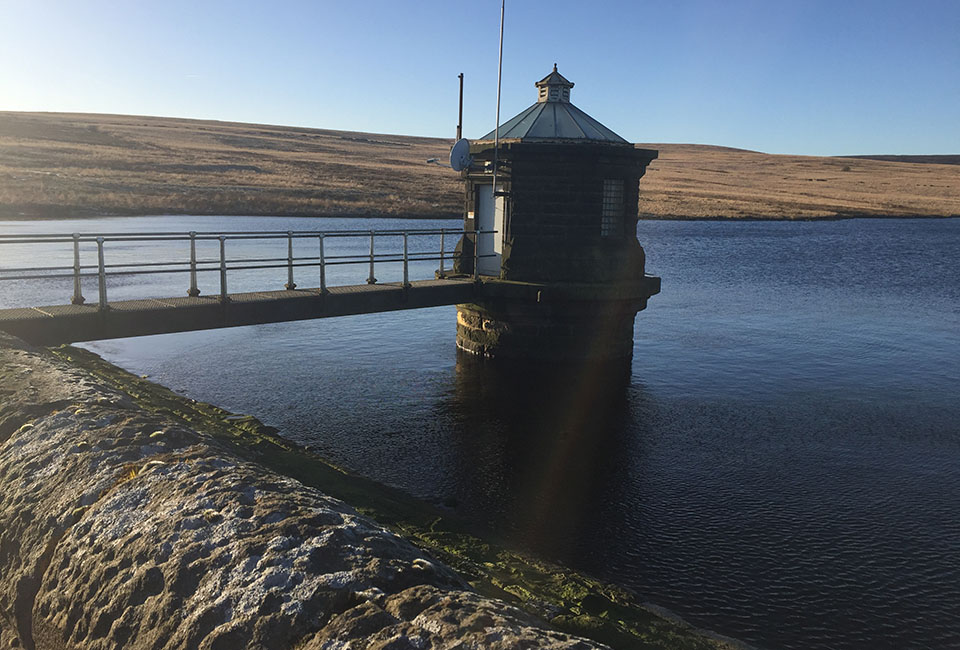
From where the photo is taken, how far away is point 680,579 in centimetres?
896

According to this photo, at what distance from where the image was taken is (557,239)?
17.7 m

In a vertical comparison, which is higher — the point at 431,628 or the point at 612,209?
the point at 612,209

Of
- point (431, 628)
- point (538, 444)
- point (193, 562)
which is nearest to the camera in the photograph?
point (431, 628)

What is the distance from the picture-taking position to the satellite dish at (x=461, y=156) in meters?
18.3

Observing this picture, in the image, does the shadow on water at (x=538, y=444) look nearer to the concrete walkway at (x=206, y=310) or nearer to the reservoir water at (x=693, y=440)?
the reservoir water at (x=693, y=440)

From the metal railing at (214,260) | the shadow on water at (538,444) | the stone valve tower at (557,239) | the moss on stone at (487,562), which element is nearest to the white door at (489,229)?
the stone valve tower at (557,239)

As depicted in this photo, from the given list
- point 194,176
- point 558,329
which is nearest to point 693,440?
point 558,329

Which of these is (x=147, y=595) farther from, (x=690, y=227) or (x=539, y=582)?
(x=690, y=227)

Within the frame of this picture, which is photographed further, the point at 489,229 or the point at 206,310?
the point at 489,229

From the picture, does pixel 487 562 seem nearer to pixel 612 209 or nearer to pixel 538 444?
pixel 538 444

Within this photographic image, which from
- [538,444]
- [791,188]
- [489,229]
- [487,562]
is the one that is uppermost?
[791,188]

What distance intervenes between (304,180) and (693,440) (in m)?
71.6

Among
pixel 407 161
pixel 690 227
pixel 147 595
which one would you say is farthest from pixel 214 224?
pixel 407 161

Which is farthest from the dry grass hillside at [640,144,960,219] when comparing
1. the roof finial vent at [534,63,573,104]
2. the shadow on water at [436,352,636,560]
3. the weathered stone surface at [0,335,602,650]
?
the weathered stone surface at [0,335,602,650]
